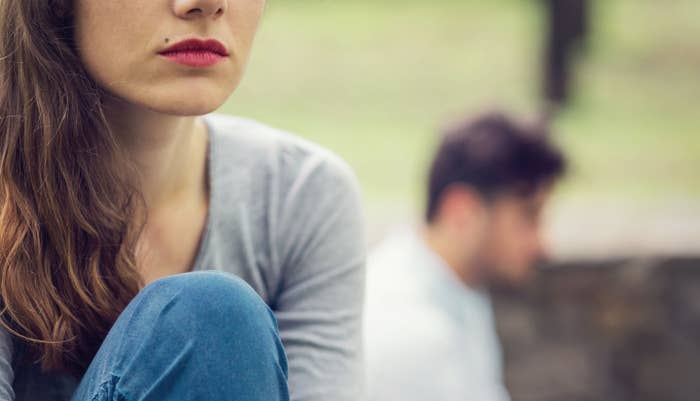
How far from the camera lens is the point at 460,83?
5531 mm

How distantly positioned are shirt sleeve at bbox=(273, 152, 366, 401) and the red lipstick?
0.33 m

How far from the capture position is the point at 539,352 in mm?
3639

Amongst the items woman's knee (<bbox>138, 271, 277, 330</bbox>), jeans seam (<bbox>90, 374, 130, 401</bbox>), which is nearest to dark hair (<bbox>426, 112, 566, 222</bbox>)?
woman's knee (<bbox>138, 271, 277, 330</bbox>)

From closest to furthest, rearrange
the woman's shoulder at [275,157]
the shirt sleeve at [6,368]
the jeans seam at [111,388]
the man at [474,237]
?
the jeans seam at [111,388] → the shirt sleeve at [6,368] → the woman's shoulder at [275,157] → the man at [474,237]

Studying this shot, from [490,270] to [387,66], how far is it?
2.83 m

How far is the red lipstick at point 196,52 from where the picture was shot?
157 centimetres

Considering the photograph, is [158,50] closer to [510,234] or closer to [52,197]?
[52,197]

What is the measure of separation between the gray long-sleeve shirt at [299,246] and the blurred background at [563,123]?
4.52 feet

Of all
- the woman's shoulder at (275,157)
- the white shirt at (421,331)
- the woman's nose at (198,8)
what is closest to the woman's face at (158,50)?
the woman's nose at (198,8)

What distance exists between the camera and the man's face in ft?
9.85

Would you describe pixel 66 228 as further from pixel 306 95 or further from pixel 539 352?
pixel 306 95

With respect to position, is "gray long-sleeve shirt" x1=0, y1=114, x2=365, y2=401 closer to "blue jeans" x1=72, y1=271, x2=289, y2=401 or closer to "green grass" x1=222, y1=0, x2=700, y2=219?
"blue jeans" x1=72, y1=271, x2=289, y2=401

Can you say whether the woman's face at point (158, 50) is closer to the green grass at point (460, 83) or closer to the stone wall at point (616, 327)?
the stone wall at point (616, 327)

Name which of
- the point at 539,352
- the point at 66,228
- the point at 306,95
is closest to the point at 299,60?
the point at 306,95
